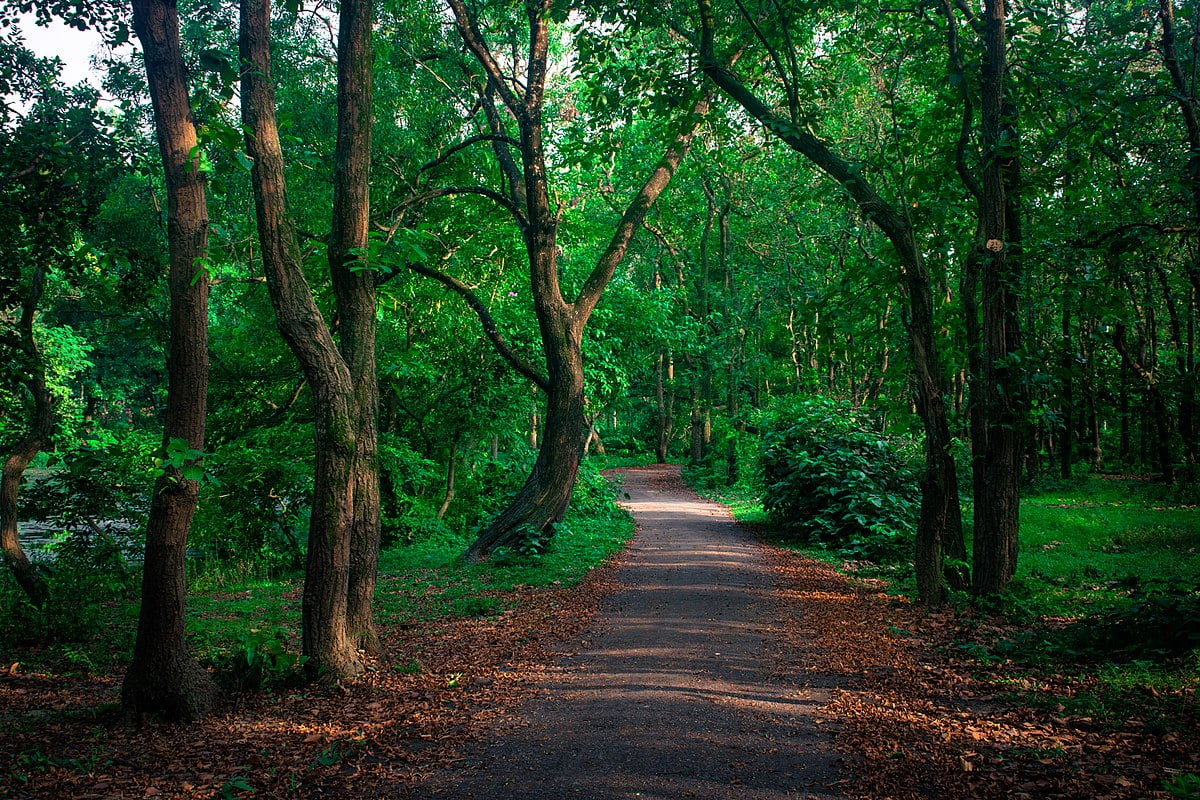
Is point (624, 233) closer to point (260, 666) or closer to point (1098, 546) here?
point (260, 666)

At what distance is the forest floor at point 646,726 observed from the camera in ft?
13.5

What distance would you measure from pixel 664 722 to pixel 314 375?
3.85m

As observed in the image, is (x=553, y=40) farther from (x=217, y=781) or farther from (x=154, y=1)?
(x=217, y=781)

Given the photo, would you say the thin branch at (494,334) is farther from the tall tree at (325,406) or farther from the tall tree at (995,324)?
the tall tree at (995,324)

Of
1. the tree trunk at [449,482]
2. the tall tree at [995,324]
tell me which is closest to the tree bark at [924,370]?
the tall tree at [995,324]

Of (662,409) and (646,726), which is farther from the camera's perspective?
(662,409)

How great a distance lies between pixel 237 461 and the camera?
1209 centimetres

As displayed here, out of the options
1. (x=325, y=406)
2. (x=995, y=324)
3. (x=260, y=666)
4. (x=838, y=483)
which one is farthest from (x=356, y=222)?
(x=838, y=483)

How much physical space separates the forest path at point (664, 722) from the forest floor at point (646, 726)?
2 centimetres

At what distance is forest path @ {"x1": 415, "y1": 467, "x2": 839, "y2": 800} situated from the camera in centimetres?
413

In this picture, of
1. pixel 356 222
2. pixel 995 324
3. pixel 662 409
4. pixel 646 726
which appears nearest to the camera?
pixel 646 726

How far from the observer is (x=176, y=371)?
212 inches

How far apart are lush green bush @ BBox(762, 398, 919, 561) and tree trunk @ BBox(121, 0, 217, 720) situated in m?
9.97

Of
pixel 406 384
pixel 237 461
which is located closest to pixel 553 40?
pixel 406 384
